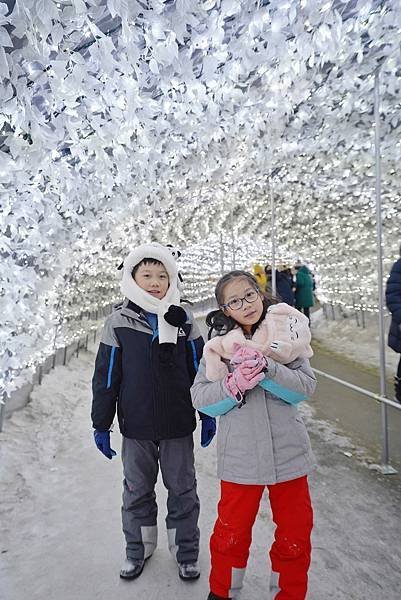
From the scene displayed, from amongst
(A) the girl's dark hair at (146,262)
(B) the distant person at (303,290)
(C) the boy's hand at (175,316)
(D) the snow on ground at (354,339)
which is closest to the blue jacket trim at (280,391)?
(C) the boy's hand at (175,316)

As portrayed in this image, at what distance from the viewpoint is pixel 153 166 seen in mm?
5391

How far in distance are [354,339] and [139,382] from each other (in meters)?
7.74

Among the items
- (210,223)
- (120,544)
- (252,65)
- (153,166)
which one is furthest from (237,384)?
(210,223)

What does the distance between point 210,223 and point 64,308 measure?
6.39m

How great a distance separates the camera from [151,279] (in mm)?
2223

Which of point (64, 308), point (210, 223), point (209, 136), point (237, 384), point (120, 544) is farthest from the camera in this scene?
point (210, 223)

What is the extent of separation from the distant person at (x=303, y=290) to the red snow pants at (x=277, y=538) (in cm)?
875

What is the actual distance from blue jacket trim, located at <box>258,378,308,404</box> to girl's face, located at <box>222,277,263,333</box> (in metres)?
0.25

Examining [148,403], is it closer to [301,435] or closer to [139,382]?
[139,382]

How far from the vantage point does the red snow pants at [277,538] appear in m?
1.79

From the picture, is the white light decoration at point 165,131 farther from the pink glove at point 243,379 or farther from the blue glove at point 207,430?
the blue glove at point 207,430

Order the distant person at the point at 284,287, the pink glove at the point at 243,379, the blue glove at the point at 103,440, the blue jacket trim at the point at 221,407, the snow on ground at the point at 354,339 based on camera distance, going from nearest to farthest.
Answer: the pink glove at the point at 243,379 < the blue jacket trim at the point at 221,407 < the blue glove at the point at 103,440 < the snow on ground at the point at 354,339 < the distant person at the point at 284,287

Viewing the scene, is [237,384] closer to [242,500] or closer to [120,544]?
[242,500]

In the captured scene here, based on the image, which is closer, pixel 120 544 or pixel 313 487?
pixel 120 544
